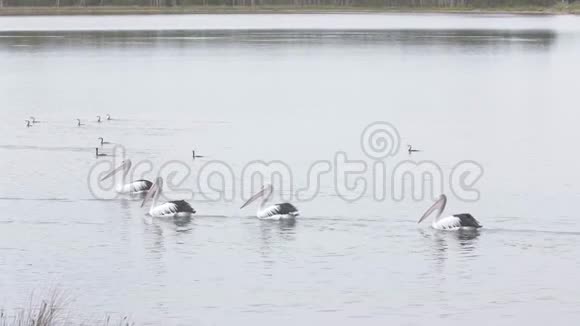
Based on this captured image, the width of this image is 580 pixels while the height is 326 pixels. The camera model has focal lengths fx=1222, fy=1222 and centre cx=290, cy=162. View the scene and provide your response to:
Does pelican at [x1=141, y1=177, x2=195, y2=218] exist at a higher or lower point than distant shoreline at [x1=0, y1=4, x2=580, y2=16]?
lower

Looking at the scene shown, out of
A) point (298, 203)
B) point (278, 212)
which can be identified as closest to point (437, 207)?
point (278, 212)

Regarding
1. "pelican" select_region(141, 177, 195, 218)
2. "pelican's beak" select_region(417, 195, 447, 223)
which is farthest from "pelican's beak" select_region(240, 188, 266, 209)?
"pelican's beak" select_region(417, 195, 447, 223)

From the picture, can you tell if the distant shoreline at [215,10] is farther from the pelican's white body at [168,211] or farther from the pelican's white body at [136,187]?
the pelican's white body at [168,211]

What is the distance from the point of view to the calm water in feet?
51.2

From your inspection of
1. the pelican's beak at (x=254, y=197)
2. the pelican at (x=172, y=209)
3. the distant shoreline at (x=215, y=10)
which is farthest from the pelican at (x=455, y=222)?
the distant shoreline at (x=215, y=10)

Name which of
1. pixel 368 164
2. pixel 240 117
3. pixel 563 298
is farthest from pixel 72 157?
pixel 563 298

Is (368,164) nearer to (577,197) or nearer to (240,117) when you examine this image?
(577,197)

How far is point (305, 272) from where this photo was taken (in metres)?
17.0

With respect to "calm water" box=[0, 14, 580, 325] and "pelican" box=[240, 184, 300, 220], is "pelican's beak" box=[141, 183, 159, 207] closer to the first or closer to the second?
"calm water" box=[0, 14, 580, 325]

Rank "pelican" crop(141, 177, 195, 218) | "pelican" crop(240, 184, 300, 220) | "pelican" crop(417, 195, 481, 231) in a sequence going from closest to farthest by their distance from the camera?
"pelican" crop(417, 195, 481, 231), "pelican" crop(240, 184, 300, 220), "pelican" crop(141, 177, 195, 218)

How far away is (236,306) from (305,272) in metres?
1.94

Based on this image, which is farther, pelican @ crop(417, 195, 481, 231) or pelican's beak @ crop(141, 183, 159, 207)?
pelican's beak @ crop(141, 183, 159, 207)

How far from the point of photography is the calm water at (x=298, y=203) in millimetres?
15617

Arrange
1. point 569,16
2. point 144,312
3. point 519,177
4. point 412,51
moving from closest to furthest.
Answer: point 144,312
point 519,177
point 412,51
point 569,16
